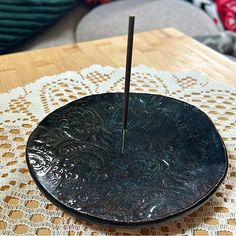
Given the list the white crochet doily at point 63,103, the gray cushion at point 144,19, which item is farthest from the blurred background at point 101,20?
the white crochet doily at point 63,103

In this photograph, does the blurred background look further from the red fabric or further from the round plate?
the round plate

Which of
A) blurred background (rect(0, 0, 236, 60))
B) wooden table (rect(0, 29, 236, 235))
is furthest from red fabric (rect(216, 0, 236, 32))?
wooden table (rect(0, 29, 236, 235))

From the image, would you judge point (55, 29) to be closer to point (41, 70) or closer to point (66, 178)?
point (41, 70)

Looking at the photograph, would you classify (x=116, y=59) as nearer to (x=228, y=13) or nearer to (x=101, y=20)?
(x=101, y=20)

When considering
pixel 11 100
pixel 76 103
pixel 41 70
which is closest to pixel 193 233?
pixel 76 103

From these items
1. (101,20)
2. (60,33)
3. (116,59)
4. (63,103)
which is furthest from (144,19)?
(63,103)
